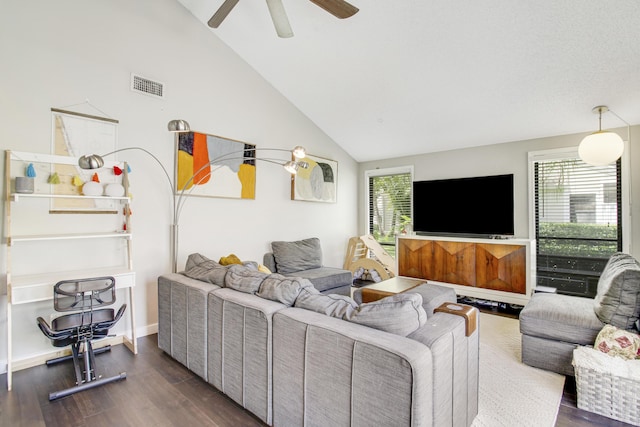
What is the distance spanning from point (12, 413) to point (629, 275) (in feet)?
13.8

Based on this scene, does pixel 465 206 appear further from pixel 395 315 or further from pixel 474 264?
pixel 395 315

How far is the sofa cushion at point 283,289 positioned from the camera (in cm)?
193

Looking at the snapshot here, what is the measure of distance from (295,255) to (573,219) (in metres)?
3.71

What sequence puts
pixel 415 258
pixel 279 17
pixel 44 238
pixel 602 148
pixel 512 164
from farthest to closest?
pixel 415 258 < pixel 512 164 < pixel 602 148 < pixel 279 17 < pixel 44 238

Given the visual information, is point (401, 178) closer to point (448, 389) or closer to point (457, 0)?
point (457, 0)

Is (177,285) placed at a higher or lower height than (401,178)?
lower

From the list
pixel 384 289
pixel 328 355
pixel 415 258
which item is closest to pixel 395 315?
pixel 328 355

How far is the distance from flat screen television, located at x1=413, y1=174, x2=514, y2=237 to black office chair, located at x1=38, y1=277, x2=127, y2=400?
14.5ft

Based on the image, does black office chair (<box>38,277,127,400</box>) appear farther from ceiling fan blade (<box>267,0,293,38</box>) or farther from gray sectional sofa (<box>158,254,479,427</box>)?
ceiling fan blade (<box>267,0,293,38</box>)

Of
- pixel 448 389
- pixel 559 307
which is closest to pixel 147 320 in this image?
pixel 448 389

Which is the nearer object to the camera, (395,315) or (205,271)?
(395,315)

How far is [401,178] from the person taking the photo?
5.84m

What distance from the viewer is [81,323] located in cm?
236

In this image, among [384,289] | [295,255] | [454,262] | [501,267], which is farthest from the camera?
[454,262]
